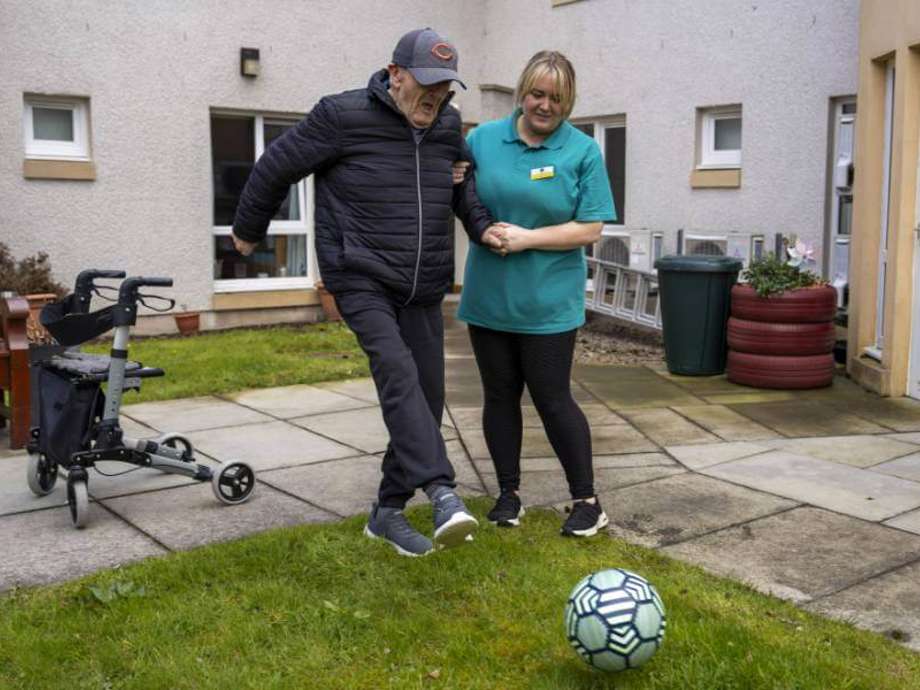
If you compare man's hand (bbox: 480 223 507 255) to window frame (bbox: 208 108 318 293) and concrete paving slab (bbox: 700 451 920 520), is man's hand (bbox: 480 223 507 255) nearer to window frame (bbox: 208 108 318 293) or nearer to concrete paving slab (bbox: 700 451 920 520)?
concrete paving slab (bbox: 700 451 920 520)

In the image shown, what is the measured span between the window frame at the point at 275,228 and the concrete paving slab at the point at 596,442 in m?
5.63

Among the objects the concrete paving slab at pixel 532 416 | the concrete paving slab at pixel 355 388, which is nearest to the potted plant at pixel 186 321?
the concrete paving slab at pixel 355 388

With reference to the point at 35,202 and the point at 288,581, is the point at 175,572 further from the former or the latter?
the point at 35,202

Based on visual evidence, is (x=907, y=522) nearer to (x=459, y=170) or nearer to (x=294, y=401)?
(x=459, y=170)

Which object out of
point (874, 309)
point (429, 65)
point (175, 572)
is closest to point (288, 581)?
point (175, 572)

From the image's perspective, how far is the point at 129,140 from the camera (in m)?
10.7

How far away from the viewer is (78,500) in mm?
4520

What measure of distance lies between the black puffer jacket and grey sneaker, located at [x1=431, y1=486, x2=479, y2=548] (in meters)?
0.81

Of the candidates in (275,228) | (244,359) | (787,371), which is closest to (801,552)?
(787,371)

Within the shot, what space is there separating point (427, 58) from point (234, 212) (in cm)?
828

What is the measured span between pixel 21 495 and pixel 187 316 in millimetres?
6088

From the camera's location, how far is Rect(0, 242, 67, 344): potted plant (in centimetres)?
927

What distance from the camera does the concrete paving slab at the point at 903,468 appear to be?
5469 mm

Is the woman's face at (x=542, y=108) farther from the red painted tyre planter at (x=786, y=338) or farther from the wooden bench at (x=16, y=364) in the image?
the red painted tyre planter at (x=786, y=338)
